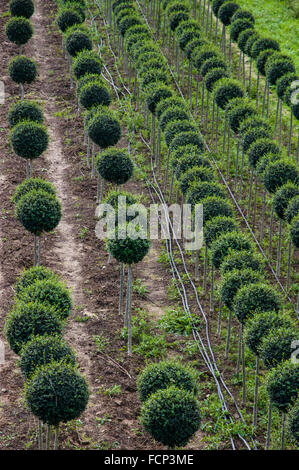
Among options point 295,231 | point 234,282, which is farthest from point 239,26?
point 234,282

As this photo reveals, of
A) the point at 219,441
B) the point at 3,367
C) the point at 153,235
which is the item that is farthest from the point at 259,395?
the point at 153,235

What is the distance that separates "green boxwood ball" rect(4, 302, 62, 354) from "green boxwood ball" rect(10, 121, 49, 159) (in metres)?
9.47

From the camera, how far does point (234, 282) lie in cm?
2106

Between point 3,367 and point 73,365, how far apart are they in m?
4.16

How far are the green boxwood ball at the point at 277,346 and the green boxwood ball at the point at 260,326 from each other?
21 centimetres

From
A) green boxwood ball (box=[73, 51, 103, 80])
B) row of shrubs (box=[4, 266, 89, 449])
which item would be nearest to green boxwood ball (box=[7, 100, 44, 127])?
green boxwood ball (box=[73, 51, 103, 80])

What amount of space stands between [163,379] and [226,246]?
573 centimetres

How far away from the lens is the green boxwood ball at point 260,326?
1920cm

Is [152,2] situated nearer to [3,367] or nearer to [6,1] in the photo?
[6,1]

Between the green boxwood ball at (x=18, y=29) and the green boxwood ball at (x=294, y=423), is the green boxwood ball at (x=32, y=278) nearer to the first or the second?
the green boxwood ball at (x=294, y=423)

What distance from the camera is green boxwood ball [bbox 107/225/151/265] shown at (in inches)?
857

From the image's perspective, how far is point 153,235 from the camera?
2864 centimetres

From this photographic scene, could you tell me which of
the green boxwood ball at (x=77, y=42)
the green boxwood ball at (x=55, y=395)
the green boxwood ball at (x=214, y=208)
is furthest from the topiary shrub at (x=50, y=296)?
the green boxwood ball at (x=77, y=42)

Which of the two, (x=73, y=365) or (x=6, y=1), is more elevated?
(x=73, y=365)
